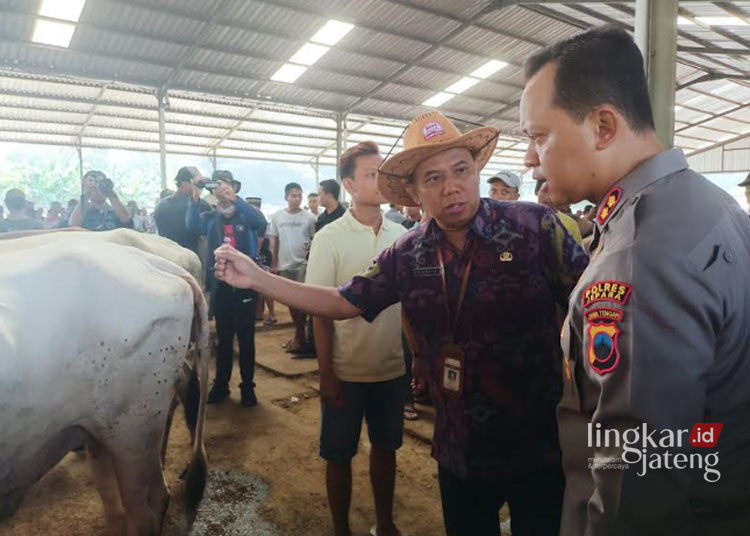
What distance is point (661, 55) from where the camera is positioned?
11.8ft

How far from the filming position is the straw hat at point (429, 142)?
1.83 meters

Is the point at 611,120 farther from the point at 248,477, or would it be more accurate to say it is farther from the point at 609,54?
the point at 248,477

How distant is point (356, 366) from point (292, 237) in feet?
16.0

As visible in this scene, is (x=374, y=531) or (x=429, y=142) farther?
(x=374, y=531)

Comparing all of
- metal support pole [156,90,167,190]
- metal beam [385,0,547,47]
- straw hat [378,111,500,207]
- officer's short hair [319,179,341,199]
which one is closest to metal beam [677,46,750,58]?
metal beam [385,0,547,47]

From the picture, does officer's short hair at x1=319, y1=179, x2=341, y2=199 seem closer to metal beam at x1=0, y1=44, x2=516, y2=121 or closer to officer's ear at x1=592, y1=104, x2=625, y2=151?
officer's ear at x1=592, y1=104, x2=625, y2=151

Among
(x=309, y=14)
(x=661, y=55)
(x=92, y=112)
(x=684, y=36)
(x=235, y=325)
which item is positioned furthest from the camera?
Result: (x=92, y=112)

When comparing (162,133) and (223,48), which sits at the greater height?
(223,48)

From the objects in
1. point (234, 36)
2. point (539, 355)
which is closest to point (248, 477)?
point (539, 355)

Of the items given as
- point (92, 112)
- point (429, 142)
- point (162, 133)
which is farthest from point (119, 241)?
point (92, 112)

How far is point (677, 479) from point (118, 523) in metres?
2.89

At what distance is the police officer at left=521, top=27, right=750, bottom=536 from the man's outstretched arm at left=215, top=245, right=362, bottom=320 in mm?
1083

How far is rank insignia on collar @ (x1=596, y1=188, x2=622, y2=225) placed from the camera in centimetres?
98

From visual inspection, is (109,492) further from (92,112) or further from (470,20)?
(92,112)
